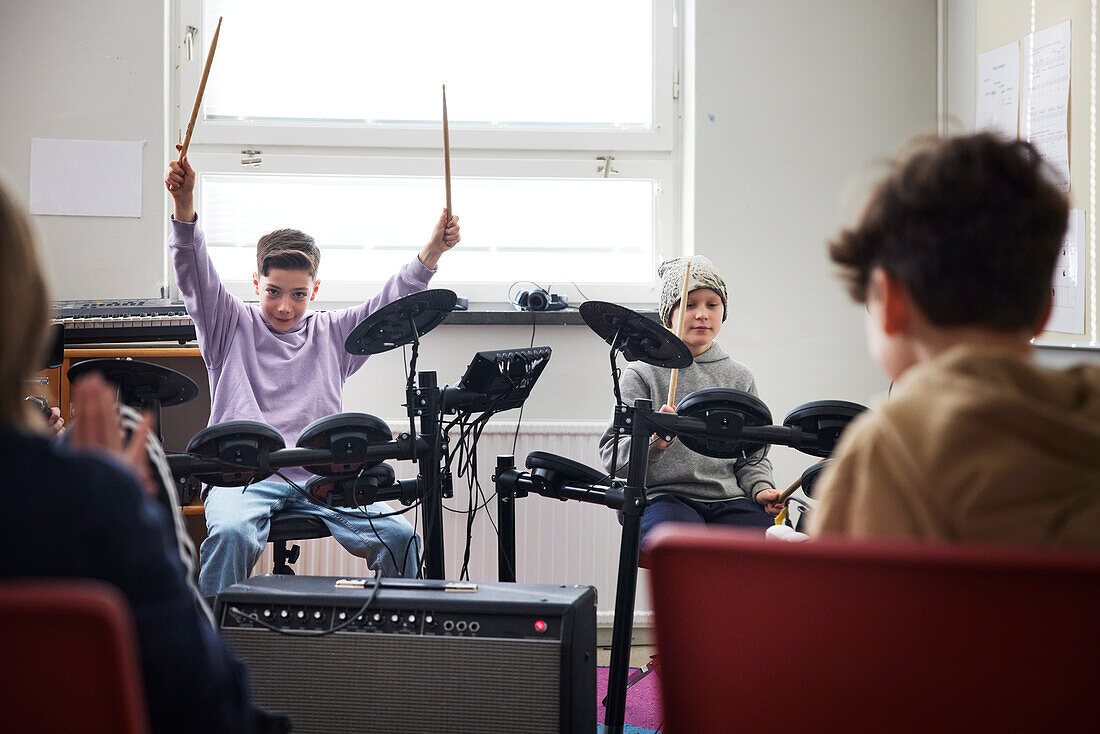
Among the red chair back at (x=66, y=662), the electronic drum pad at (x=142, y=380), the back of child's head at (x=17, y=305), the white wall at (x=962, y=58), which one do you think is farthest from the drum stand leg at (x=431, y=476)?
the white wall at (x=962, y=58)

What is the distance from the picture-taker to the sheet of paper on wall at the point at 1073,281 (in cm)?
222

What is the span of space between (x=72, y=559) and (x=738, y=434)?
3.94 ft

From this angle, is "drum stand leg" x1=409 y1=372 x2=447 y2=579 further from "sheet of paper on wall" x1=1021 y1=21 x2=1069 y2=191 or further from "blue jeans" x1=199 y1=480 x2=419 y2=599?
"sheet of paper on wall" x1=1021 y1=21 x2=1069 y2=191

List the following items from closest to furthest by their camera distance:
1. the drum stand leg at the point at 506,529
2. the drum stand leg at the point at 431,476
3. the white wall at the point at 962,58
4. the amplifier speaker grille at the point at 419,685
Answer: the amplifier speaker grille at the point at 419,685, the drum stand leg at the point at 431,476, the drum stand leg at the point at 506,529, the white wall at the point at 962,58

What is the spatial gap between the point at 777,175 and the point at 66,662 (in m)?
2.72

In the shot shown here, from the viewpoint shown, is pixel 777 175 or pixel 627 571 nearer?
pixel 627 571

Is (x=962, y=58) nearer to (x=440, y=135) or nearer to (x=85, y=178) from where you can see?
(x=440, y=135)

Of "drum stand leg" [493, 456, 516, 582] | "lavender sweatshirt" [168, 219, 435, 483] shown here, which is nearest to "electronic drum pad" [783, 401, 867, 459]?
"drum stand leg" [493, 456, 516, 582]

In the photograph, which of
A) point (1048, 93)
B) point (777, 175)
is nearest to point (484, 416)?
point (777, 175)

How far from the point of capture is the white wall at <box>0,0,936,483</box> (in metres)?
2.91

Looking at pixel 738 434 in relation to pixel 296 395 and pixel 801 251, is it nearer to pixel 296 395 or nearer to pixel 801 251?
pixel 296 395

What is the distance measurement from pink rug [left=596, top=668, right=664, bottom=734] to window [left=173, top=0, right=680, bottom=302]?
48.9 inches

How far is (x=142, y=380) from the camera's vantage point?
65.7 inches

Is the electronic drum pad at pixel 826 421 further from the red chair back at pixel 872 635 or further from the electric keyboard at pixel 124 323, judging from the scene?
the electric keyboard at pixel 124 323
